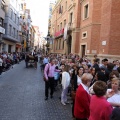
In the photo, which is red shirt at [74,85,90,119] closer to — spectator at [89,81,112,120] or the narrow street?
spectator at [89,81,112,120]

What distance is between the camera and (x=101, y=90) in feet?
11.2

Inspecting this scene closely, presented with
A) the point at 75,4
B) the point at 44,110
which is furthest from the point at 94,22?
the point at 44,110

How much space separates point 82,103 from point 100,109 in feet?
3.10

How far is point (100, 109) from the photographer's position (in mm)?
3340

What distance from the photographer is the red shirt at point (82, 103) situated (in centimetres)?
423

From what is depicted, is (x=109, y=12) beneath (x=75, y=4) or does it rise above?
beneath

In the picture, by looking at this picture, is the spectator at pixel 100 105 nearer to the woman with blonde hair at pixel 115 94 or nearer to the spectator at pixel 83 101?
the woman with blonde hair at pixel 115 94

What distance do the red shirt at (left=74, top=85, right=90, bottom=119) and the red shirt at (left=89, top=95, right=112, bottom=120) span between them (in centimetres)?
72

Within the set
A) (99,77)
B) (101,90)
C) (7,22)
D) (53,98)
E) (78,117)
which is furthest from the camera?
(7,22)

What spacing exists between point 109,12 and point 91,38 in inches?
218

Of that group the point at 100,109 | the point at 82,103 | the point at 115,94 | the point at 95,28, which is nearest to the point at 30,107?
the point at 82,103

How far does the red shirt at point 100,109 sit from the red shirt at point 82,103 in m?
0.72

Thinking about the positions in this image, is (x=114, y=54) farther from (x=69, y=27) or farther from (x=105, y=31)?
(x=69, y=27)

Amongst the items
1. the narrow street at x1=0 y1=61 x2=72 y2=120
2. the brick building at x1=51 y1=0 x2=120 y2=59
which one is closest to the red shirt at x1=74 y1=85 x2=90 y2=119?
the narrow street at x1=0 y1=61 x2=72 y2=120
